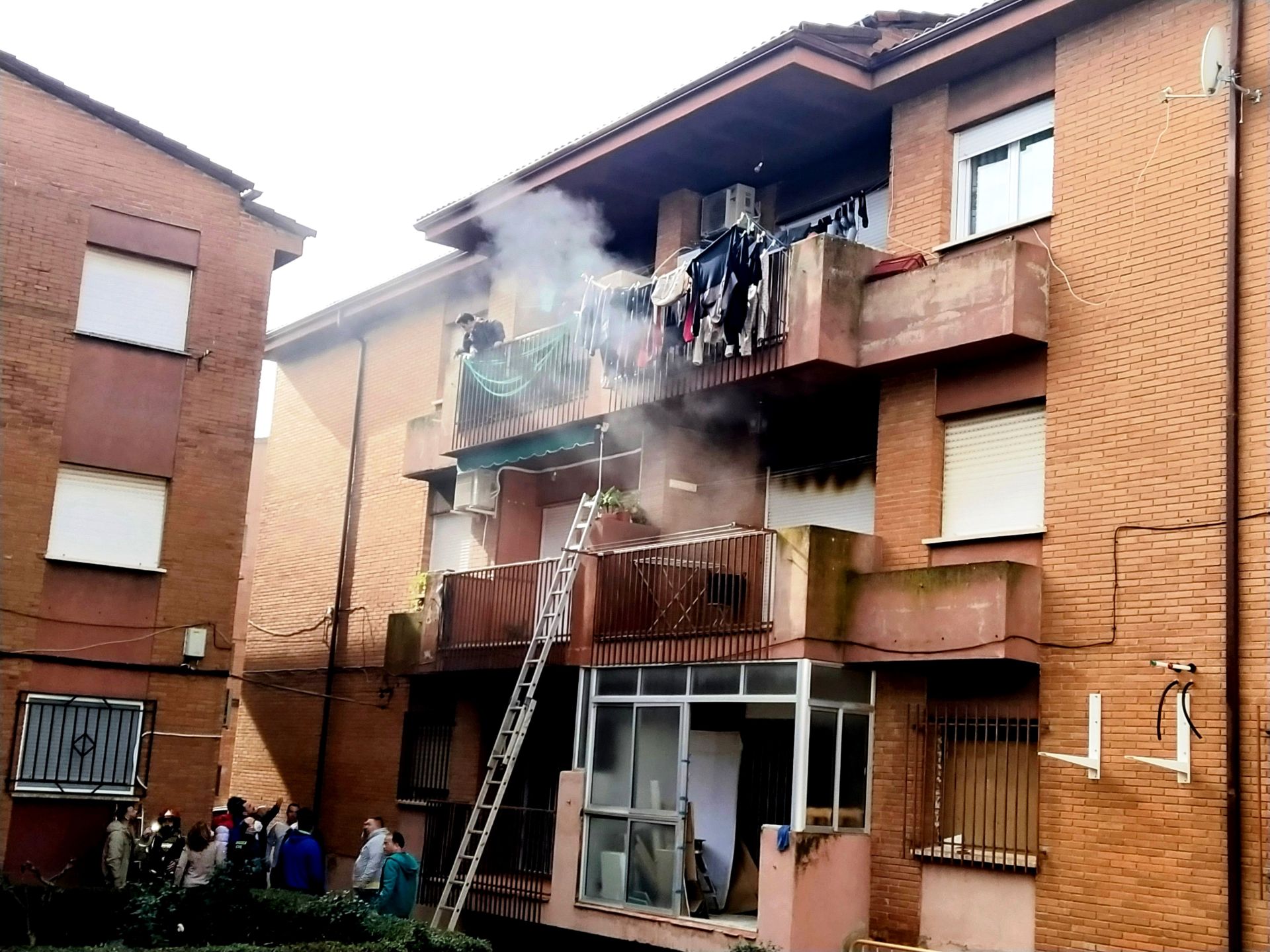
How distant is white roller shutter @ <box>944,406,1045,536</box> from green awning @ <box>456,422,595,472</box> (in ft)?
15.9

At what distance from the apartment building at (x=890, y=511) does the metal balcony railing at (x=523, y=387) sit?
0.17ft

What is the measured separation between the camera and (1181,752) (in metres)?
11.6

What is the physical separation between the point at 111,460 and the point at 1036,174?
1064 centimetres

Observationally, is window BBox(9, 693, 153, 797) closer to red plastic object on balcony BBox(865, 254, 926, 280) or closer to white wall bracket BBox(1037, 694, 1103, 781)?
red plastic object on balcony BBox(865, 254, 926, 280)

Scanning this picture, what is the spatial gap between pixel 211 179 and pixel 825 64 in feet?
26.2

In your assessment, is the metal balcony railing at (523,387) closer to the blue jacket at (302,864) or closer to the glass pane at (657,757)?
the glass pane at (657,757)

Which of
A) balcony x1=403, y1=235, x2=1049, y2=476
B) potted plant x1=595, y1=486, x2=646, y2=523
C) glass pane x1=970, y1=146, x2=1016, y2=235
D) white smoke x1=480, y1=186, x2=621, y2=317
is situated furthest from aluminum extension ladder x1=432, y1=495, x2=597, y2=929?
glass pane x1=970, y1=146, x2=1016, y2=235

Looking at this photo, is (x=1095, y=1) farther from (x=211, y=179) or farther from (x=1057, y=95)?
(x=211, y=179)

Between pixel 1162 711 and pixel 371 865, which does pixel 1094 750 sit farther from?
pixel 371 865

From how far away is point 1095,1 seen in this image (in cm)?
1337

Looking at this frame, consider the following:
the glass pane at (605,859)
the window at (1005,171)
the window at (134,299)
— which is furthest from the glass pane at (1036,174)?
the window at (134,299)

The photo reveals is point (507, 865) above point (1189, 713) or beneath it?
beneath

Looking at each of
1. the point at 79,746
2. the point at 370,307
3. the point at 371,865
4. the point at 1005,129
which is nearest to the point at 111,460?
the point at 79,746

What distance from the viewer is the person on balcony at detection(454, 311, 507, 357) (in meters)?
19.2
